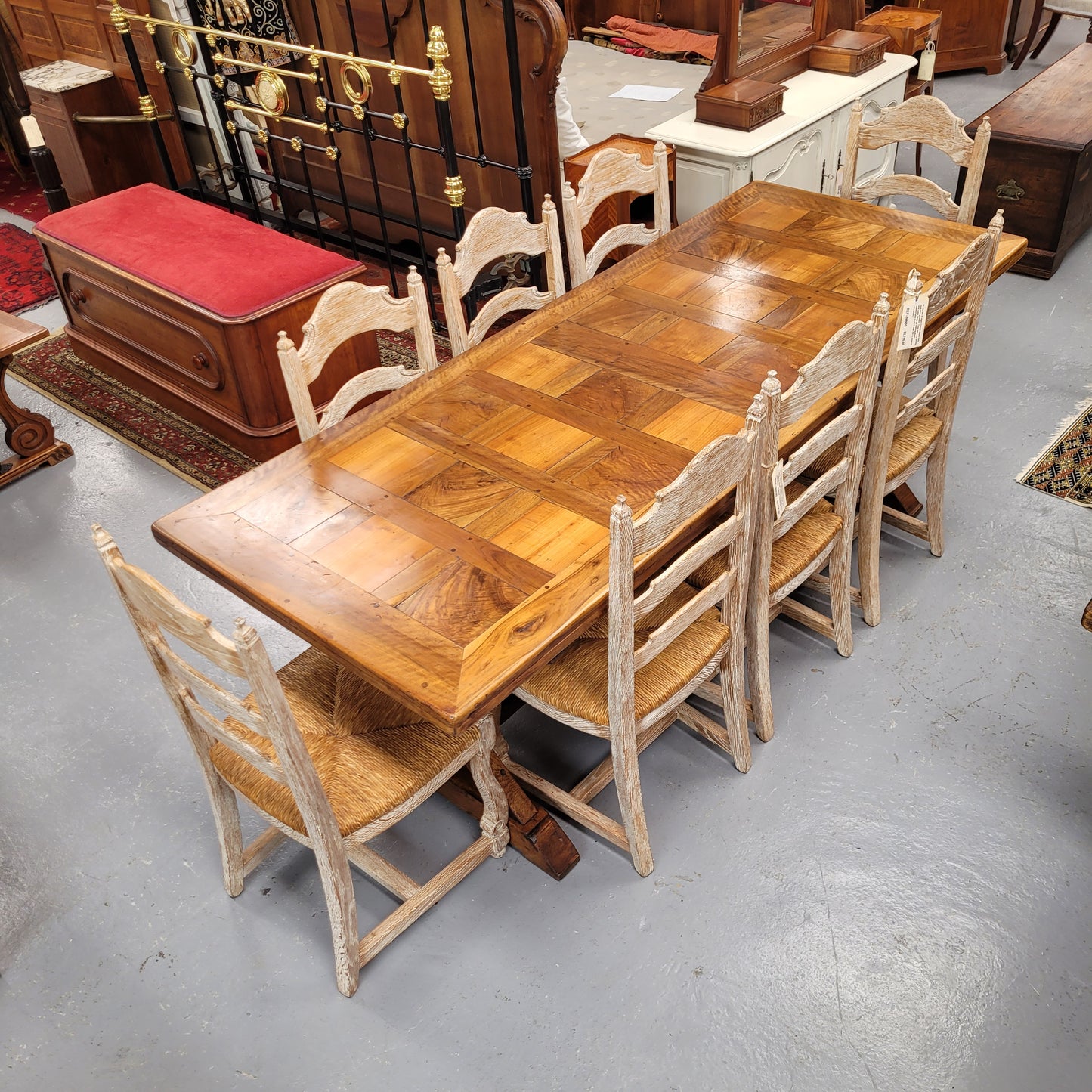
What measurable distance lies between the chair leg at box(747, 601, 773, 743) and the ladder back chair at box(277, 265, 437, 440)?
970 millimetres

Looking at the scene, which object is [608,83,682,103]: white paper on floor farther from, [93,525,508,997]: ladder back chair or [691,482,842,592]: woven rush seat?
[93,525,508,997]: ladder back chair

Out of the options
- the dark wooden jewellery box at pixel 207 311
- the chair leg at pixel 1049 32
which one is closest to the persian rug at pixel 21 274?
the dark wooden jewellery box at pixel 207 311

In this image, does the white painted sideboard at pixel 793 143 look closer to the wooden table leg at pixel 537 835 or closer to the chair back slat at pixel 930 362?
the chair back slat at pixel 930 362

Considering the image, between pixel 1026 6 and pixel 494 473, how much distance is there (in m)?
6.02

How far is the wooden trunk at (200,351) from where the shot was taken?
322 centimetres

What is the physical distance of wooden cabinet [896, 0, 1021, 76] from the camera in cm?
579

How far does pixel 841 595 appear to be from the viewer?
2.54 m

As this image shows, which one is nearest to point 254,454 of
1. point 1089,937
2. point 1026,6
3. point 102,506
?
point 102,506

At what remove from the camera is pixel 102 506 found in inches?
133

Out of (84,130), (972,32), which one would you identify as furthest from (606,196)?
(972,32)

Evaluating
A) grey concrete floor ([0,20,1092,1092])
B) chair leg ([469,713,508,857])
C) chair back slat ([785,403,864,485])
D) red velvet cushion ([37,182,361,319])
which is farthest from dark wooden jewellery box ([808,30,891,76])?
chair leg ([469,713,508,857])

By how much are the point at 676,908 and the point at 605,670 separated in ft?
1.72

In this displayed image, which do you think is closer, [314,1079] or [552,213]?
[314,1079]

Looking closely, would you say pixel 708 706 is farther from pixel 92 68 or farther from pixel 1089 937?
pixel 92 68
